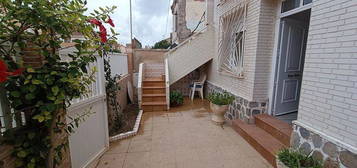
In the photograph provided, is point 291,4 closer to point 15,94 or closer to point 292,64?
point 292,64

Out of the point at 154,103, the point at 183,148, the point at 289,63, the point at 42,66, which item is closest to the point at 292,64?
the point at 289,63

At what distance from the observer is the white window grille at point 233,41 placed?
359 cm

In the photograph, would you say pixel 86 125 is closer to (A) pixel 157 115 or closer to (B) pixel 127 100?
(A) pixel 157 115

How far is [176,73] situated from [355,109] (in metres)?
4.52

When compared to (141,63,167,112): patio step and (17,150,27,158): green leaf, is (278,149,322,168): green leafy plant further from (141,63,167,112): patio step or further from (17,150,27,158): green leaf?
(141,63,167,112): patio step

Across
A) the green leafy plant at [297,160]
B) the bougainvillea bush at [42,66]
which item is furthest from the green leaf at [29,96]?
the green leafy plant at [297,160]

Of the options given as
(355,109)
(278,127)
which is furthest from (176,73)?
(355,109)

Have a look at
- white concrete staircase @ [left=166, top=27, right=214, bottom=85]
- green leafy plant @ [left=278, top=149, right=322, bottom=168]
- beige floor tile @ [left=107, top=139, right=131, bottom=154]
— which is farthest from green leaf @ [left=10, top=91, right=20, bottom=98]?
white concrete staircase @ [left=166, top=27, right=214, bottom=85]

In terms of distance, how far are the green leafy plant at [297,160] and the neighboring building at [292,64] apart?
147 millimetres

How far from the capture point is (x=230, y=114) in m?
3.97

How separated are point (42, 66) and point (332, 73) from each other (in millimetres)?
2751

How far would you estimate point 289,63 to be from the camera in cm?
304

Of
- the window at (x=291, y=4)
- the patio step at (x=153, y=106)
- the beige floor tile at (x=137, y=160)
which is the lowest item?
the beige floor tile at (x=137, y=160)

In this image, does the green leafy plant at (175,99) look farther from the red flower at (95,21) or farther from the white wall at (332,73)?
the red flower at (95,21)
